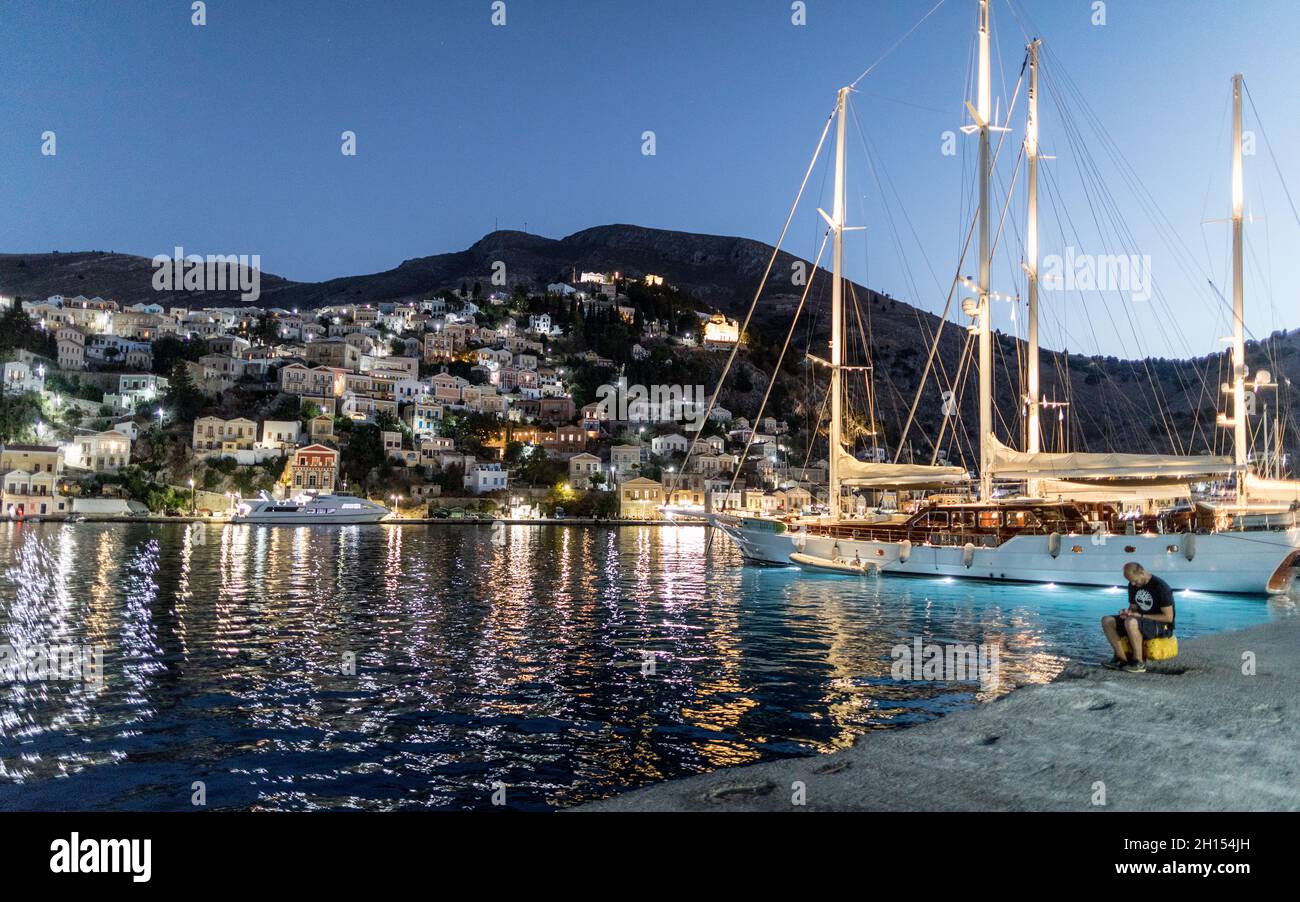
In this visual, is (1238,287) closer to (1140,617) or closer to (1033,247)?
(1033,247)

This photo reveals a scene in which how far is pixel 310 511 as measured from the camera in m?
84.4

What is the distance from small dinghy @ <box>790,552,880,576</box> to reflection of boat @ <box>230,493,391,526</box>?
207ft

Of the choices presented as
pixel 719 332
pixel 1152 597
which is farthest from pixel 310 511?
pixel 719 332

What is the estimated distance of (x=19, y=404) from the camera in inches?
3839

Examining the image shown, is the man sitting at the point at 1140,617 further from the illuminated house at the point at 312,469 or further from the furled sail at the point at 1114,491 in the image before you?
the illuminated house at the point at 312,469

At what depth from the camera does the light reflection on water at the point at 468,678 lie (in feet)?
28.2

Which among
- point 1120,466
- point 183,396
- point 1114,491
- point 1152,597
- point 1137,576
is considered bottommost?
point 1152,597

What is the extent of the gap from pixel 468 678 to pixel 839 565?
66.1 feet

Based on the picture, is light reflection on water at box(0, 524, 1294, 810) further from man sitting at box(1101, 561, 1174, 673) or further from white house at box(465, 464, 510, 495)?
white house at box(465, 464, 510, 495)

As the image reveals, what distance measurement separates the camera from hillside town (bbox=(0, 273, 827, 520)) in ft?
300
